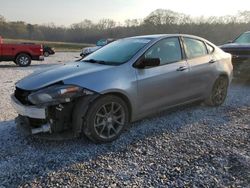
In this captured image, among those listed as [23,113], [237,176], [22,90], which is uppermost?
[22,90]

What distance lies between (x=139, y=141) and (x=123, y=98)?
714 mm

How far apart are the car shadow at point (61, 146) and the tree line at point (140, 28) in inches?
1399

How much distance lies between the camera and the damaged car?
4.34 meters

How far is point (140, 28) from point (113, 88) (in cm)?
5833

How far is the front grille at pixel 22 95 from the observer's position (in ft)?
14.7

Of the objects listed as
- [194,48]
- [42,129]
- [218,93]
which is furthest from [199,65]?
[42,129]

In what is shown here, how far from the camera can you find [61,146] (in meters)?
4.56

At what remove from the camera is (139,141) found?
4.77 meters

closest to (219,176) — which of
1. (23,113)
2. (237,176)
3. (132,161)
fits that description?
(237,176)

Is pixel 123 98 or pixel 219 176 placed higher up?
pixel 123 98

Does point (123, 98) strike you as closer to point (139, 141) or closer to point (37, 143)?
point (139, 141)

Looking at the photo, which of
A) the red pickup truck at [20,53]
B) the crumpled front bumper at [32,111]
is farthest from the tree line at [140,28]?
the crumpled front bumper at [32,111]

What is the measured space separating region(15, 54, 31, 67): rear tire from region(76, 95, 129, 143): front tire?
13443 mm

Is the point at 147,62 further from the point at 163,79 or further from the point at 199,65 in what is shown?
the point at 199,65
